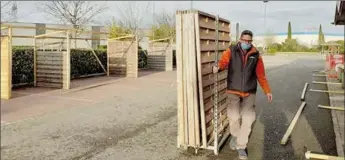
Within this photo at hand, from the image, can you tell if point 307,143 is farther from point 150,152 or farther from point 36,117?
point 36,117

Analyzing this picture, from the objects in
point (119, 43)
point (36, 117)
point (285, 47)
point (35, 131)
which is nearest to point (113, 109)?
point (36, 117)

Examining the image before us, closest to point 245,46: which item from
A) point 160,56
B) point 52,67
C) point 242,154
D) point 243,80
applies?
point 243,80

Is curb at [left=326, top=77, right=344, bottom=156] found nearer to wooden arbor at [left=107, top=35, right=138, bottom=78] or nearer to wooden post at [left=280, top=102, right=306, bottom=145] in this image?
wooden post at [left=280, top=102, right=306, bottom=145]

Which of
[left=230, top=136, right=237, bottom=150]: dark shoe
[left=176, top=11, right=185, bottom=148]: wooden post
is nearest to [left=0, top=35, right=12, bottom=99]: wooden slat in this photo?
[left=176, top=11, right=185, bottom=148]: wooden post

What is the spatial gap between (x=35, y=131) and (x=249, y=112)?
147 inches

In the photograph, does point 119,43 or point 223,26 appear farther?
point 119,43

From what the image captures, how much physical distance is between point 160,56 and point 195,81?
53.6 ft

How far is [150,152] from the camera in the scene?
16.1 feet

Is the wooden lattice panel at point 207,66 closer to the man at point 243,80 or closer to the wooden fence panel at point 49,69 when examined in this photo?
the man at point 243,80

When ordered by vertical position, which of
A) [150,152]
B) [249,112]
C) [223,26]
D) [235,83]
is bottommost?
[150,152]

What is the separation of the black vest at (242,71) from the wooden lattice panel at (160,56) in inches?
621

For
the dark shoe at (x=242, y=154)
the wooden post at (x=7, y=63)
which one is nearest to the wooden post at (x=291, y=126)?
the dark shoe at (x=242, y=154)

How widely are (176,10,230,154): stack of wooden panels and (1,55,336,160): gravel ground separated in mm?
283

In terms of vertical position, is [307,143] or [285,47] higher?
[285,47]
